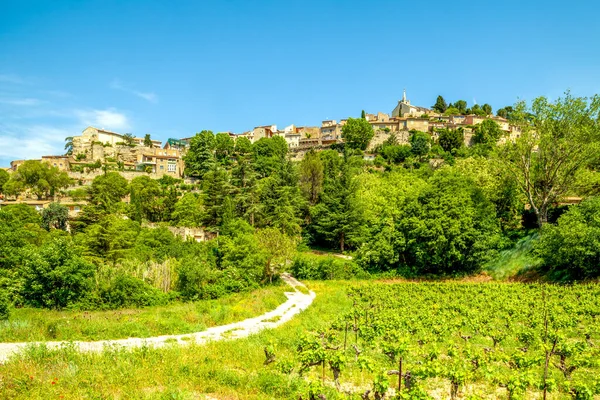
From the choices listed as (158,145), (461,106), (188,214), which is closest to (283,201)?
(188,214)

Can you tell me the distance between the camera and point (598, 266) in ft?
77.1

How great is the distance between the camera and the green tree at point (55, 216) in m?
51.2

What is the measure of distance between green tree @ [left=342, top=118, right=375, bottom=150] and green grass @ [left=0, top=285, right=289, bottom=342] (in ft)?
233

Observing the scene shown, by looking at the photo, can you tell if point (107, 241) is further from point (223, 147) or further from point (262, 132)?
point (262, 132)

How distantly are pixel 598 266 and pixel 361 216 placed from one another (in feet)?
71.9

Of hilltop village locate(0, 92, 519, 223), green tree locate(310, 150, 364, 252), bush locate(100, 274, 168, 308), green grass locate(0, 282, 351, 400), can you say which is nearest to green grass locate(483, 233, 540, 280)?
green tree locate(310, 150, 364, 252)

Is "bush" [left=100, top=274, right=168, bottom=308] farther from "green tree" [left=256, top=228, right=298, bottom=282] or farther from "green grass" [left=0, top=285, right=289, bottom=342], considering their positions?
"green tree" [left=256, top=228, right=298, bottom=282]

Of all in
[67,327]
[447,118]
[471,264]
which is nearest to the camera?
[67,327]

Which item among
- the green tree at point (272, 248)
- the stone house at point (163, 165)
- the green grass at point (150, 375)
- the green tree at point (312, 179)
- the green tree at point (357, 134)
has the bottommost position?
the green grass at point (150, 375)

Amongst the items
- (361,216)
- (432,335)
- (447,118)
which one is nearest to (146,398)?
(432,335)

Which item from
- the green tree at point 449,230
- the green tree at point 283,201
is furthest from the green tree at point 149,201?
the green tree at point 449,230

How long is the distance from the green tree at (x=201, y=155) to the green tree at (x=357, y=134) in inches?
1280

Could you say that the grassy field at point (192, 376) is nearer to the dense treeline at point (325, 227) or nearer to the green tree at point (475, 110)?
the dense treeline at point (325, 227)

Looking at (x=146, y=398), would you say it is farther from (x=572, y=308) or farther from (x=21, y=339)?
(x=572, y=308)
